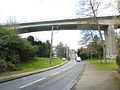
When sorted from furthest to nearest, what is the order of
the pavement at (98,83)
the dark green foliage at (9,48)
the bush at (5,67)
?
the dark green foliage at (9,48)
the bush at (5,67)
the pavement at (98,83)

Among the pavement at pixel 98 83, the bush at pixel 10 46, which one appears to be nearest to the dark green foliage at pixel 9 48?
the bush at pixel 10 46

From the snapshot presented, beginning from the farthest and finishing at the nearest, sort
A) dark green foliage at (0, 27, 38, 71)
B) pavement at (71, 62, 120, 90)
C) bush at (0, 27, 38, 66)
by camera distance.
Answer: bush at (0, 27, 38, 66), dark green foliage at (0, 27, 38, 71), pavement at (71, 62, 120, 90)

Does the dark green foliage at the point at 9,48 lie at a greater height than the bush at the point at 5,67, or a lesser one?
greater

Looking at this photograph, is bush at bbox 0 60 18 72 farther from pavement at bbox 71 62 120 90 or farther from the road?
pavement at bbox 71 62 120 90

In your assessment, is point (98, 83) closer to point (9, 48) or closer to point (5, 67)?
point (5, 67)

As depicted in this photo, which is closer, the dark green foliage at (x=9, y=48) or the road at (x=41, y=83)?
the road at (x=41, y=83)

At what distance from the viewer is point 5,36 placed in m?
25.0

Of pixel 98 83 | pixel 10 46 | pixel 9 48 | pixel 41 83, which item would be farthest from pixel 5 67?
pixel 98 83

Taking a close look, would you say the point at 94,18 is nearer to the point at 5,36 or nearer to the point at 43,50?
the point at 5,36

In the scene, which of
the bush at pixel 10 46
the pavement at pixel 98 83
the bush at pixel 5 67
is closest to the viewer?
the pavement at pixel 98 83

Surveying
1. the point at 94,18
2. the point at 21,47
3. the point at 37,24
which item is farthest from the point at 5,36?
the point at 37,24

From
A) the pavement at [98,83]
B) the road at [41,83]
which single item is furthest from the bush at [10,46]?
the pavement at [98,83]

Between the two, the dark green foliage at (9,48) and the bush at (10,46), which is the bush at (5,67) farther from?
the bush at (10,46)

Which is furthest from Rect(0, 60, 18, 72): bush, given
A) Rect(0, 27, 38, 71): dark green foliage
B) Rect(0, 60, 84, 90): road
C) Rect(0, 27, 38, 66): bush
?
Rect(0, 60, 84, 90): road
